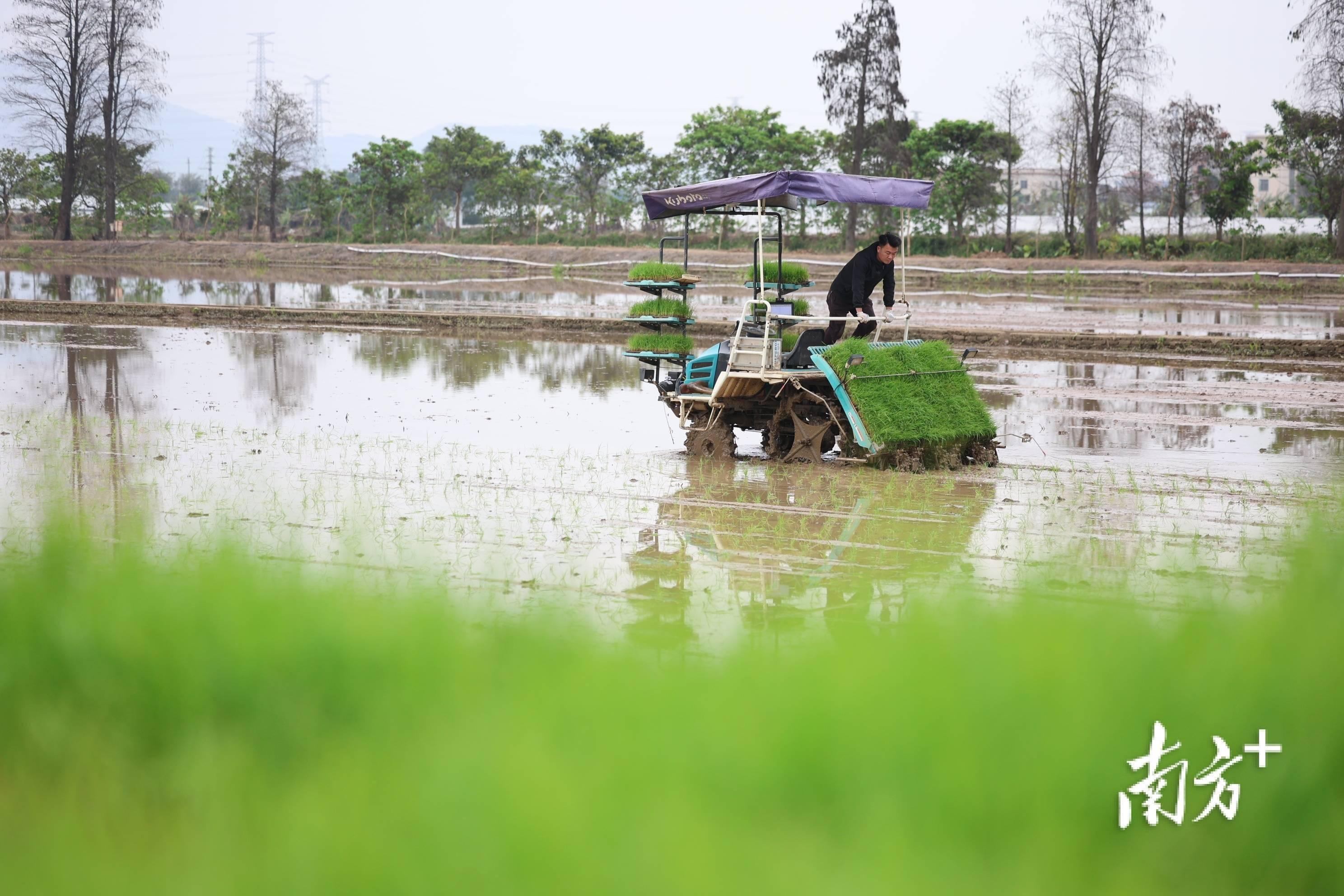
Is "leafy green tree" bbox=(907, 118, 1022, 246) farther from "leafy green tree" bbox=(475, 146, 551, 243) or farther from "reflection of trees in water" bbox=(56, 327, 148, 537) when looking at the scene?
"reflection of trees in water" bbox=(56, 327, 148, 537)

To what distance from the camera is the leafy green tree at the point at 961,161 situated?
2015 inches

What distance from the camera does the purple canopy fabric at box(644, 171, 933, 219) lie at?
10.6 m

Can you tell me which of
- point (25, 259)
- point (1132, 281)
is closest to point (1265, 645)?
point (1132, 281)

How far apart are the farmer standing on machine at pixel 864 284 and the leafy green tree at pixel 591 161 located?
49.7m

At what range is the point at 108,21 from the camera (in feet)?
197

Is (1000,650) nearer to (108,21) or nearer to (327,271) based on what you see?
(327,271)

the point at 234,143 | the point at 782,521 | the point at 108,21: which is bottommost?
the point at 782,521

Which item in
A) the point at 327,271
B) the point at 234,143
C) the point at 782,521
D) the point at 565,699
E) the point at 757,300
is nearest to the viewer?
the point at 565,699

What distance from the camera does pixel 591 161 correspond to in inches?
2405

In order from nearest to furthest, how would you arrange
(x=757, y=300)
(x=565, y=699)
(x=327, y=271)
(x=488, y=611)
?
(x=565, y=699), (x=488, y=611), (x=757, y=300), (x=327, y=271)

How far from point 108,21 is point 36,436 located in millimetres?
57038

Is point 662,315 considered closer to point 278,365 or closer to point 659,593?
point 659,593
